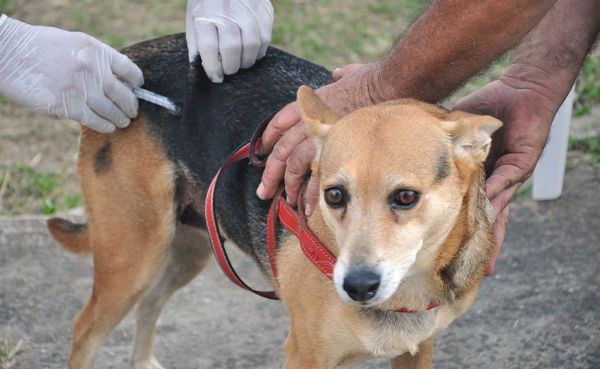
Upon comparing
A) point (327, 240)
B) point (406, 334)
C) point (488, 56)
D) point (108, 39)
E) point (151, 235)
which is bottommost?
point (108, 39)

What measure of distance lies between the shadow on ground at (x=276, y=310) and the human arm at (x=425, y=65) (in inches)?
58.8

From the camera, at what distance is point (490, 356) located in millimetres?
4594

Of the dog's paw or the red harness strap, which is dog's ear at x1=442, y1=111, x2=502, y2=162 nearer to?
the red harness strap

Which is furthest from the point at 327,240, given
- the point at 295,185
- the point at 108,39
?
the point at 108,39

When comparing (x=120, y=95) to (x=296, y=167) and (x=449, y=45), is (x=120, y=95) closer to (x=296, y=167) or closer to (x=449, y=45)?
(x=296, y=167)

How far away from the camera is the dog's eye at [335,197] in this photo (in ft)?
10.0

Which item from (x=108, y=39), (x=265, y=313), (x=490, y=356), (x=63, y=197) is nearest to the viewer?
(x=490, y=356)

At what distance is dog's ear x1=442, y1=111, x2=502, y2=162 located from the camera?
3.11 meters

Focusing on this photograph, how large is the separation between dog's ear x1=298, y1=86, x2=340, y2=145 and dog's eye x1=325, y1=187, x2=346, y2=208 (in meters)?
0.25

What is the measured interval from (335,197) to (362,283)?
1.10ft

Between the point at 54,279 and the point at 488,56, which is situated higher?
the point at 488,56

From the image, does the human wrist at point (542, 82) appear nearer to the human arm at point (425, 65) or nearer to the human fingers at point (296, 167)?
the human arm at point (425, 65)

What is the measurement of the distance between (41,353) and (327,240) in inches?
80.8

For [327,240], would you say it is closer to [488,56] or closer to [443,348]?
[488,56]
